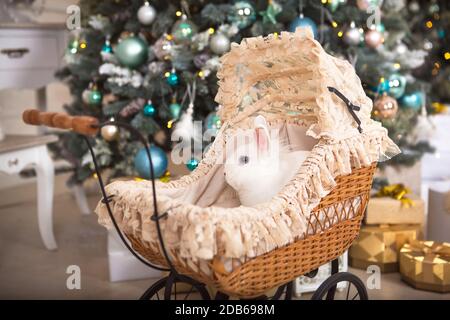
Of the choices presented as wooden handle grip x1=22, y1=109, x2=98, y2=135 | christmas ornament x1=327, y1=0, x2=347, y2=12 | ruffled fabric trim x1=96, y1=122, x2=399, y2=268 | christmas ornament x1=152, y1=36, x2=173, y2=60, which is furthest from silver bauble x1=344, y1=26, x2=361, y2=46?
wooden handle grip x1=22, y1=109, x2=98, y2=135

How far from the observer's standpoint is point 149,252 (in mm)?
1355

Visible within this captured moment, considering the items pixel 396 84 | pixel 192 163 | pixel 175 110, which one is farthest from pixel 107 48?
pixel 396 84

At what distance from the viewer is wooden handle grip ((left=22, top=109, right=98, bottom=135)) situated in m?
1.13

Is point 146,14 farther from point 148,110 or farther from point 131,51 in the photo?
point 148,110

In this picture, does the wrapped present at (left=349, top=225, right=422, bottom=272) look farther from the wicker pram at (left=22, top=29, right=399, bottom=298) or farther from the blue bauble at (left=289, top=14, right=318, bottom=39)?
the blue bauble at (left=289, top=14, right=318, bottom=39)

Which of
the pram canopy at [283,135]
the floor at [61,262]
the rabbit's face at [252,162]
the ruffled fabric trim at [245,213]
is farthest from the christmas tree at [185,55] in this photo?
the ruffled fabric trim at [245,213]

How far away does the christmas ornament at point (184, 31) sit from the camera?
223 centimetres

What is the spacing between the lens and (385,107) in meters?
2.32

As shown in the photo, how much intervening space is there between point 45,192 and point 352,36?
1.48 metres

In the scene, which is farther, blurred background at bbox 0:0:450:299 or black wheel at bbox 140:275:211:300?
blurred background at bbox 0:0:450:299

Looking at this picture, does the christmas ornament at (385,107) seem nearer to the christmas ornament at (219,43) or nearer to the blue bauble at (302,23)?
the blue bauble at (302,23)

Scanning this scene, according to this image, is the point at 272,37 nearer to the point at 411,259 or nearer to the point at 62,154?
the point at 411,259

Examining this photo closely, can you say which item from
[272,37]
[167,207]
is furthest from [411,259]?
[167,207]

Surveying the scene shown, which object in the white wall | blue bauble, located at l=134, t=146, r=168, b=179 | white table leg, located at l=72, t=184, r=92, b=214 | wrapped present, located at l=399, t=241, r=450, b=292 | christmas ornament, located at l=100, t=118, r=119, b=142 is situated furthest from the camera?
the white wall
